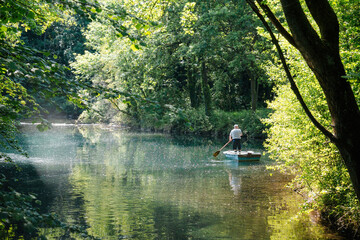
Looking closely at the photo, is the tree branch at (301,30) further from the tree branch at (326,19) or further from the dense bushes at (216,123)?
the dense bushes at (216,123)

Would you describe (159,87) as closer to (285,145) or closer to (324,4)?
(285,145)

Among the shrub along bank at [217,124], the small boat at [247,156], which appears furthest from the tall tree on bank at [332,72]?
the shrub along bank at [217,124]

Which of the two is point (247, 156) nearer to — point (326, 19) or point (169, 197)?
point (169, 197)

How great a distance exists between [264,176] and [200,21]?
50.3ft

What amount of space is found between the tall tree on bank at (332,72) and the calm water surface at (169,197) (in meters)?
5.11

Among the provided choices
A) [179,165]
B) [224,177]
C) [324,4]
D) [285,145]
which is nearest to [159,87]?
[179,165]

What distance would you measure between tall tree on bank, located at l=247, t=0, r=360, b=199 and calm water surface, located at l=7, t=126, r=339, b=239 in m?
5.11

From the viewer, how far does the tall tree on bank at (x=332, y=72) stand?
3584 mm

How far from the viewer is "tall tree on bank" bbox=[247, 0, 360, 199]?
358cm

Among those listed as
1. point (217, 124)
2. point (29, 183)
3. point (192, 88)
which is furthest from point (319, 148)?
point (192, 88)

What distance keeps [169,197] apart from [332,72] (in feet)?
28.8

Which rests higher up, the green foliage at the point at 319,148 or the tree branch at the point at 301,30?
the tree branch at the point at 301,30

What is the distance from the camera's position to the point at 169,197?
38.5 feet

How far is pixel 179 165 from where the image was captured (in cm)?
1791
